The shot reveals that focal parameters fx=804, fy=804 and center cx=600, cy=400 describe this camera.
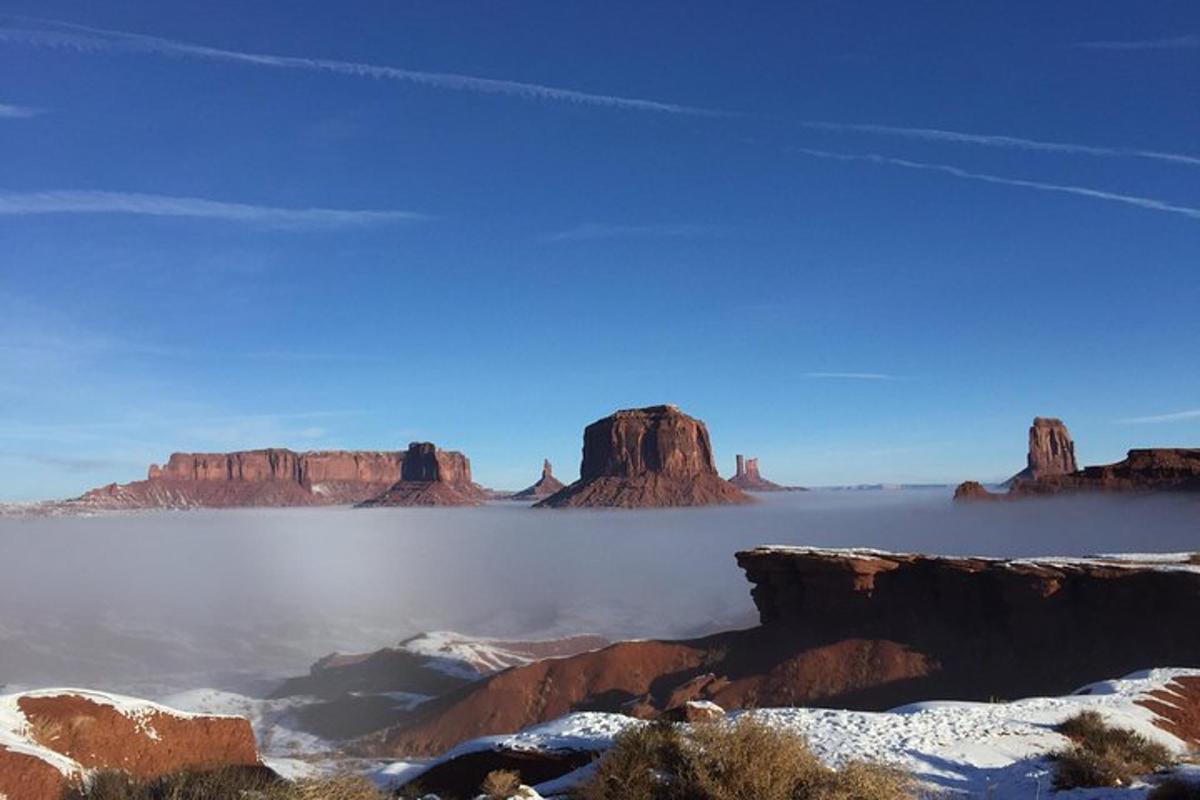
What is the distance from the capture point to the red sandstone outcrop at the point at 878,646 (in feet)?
131

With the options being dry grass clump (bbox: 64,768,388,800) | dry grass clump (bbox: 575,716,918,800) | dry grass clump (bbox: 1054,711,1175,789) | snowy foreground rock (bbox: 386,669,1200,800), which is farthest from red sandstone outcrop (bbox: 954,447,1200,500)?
dry grass clump (bbox: 64,768,388,800)

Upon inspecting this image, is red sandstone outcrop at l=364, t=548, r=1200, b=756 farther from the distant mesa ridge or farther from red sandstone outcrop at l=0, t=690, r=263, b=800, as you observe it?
the distant mesa ridge

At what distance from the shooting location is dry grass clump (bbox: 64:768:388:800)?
845cm

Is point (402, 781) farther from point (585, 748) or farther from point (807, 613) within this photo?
point (807, 613)

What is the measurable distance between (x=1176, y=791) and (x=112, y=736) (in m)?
14.9

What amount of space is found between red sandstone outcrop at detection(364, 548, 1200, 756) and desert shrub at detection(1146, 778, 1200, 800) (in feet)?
106

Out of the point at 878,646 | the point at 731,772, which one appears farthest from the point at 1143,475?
the point at 731,772

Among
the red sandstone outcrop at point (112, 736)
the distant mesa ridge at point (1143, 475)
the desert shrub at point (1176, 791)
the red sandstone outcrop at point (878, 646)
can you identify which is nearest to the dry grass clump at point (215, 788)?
the red sandstone outcrop at point (112, 736)

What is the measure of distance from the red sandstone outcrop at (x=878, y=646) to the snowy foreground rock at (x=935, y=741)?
17.9 m

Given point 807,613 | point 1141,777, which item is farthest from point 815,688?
point 1141,777

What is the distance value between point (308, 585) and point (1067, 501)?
145 m

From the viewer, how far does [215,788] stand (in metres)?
9.36

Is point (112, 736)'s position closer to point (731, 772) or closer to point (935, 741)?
point (731, 772)

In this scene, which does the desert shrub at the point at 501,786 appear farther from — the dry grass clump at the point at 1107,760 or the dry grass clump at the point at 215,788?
the dry grass clump at the point at 1107,760
